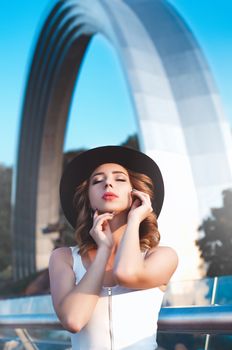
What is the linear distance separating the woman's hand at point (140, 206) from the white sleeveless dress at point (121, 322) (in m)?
0.22

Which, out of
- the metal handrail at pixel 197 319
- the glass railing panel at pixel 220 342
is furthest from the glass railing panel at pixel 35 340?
the glass railing panel at pixel 220 342

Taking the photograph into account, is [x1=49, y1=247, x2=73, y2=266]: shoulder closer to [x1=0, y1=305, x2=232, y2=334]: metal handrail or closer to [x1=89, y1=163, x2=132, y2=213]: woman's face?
[x1=89, y1=163, x2=132, y2=213]: woman's face

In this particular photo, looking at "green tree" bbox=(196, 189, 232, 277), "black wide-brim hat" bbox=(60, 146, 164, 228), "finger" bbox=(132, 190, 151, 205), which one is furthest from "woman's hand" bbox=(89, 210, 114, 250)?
"green tree" bbox=(196, 189, 232, 277)

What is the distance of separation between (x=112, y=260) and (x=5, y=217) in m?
34.3

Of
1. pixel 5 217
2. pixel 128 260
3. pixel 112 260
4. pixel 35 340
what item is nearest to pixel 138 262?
pixel 128 260

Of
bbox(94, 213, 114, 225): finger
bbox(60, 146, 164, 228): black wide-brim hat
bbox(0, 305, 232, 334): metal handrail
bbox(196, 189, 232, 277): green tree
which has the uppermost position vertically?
bbox(60, 146, 164, 228): black wide-brim hat

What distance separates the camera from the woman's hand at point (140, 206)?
1724 millimetres

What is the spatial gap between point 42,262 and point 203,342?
68.3 ft

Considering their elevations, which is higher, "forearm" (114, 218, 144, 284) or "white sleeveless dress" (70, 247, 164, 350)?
"forearm" (114, 218, 144, 284)

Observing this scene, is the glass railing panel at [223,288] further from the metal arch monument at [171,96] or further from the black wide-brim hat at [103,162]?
the metal arch monument at [171,96]

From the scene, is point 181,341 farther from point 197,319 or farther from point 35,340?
point 35,340

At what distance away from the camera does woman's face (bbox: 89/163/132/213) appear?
1787 mm

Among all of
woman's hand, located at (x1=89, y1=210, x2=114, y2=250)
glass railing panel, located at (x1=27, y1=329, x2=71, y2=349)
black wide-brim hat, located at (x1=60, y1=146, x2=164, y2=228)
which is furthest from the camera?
glass railing panel, located at (x1=27, y1=329, x2=71, y2=349)

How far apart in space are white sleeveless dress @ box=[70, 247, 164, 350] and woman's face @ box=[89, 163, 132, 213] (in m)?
0.26
